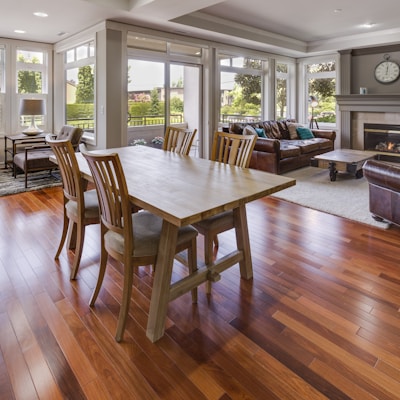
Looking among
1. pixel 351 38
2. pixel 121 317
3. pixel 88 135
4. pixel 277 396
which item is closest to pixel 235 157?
pixel 121 317

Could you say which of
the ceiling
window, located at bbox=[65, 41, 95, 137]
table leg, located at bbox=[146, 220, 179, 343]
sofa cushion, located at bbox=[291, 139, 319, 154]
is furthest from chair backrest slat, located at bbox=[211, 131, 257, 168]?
sofa cushion, located at bbox=[291, 139, 319, 154]

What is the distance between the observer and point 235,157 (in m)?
2.69

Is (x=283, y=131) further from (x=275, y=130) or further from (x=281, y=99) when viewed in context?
(x=281, y=99)

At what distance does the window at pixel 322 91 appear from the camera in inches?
332

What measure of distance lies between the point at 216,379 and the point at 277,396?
11.2 inches

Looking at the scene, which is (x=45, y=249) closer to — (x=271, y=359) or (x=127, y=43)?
(x=271, y=359)

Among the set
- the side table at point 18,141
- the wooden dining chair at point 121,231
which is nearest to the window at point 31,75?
the side table at point 18,141

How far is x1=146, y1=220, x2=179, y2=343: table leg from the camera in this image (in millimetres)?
1816

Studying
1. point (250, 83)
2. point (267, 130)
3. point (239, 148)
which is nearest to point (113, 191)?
point (239, 148)

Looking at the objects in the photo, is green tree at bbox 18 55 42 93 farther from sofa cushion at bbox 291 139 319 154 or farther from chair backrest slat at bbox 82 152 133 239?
chair backrest slat at bbox 82 152 133 239

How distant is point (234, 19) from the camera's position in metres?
5.91

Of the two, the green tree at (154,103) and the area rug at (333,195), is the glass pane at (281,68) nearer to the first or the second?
the area rug at (333,195)

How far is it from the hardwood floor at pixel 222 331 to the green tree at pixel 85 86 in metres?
3.59

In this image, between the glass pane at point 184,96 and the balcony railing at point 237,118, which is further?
the balcony railing at point 237,118
